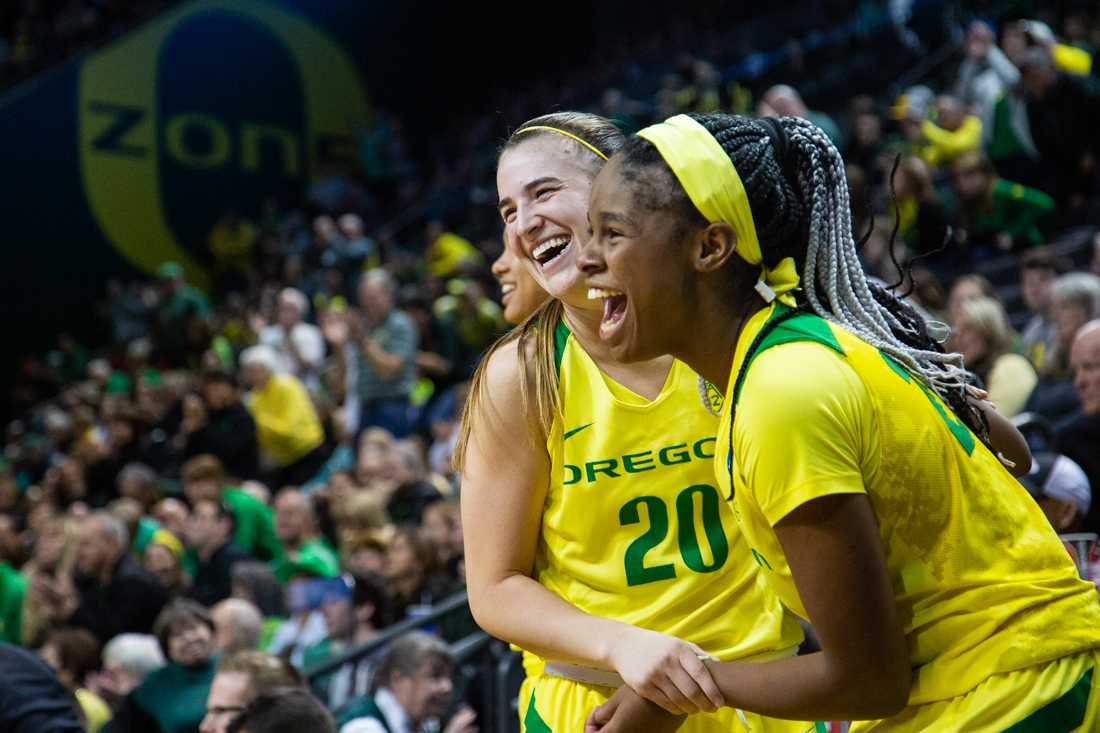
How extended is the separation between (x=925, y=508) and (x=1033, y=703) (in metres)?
0.28

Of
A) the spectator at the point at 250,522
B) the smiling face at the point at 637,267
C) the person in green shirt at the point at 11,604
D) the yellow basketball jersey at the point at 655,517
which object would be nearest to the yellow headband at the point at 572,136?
the yellow basketball jersey at the point at 655,517

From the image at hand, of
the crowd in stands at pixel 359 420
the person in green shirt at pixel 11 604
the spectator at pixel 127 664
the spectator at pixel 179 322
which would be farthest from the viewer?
the spectator at pixel 179 322

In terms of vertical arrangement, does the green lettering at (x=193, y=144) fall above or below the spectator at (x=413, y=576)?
above

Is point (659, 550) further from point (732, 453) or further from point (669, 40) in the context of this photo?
point (669, 40)

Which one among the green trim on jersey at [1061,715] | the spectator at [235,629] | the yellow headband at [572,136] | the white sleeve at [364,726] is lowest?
the spectator at [235,629]

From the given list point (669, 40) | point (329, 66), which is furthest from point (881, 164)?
point (329, 66)

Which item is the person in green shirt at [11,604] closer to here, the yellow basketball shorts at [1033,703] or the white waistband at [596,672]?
the white waistband at [596,672]

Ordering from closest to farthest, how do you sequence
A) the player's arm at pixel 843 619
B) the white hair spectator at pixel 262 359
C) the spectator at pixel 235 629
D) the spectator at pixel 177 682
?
the player's arm at pixel 843 619
the spectator at pixel 177 682
the spectator at pixel 235 629
the white hair spectator at pixel 262 359

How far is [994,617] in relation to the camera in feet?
5.94

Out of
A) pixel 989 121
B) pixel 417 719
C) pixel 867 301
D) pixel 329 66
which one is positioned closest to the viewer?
pixel 867 301

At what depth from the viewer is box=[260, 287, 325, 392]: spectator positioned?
12266 mm

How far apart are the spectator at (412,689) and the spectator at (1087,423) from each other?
2.16 metres

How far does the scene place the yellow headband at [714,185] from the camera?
73.0 inches

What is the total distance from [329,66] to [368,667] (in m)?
16.9
